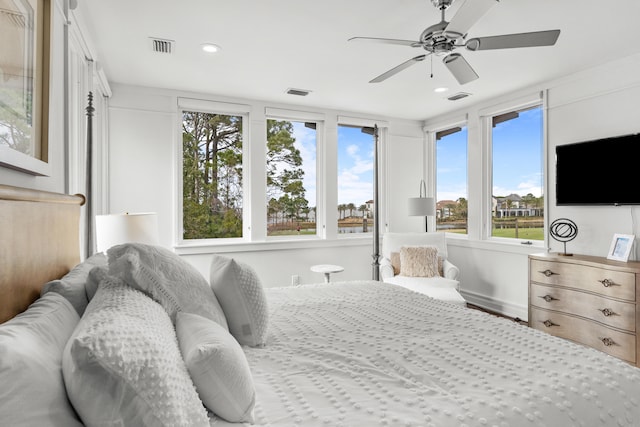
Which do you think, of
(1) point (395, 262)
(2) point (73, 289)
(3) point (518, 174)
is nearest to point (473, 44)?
(2) point (73, 289)

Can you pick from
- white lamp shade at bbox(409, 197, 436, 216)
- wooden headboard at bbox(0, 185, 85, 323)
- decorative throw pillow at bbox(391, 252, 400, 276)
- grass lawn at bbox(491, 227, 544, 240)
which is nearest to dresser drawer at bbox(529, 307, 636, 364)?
grass lawn at bbox(491, 227, 544, 240)

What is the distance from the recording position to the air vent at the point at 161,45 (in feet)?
9.38

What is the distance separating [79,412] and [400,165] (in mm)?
5141

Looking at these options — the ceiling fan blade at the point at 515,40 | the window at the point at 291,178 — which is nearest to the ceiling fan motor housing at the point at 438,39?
the ceiling fan blade at the point at 515,40

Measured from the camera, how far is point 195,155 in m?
4.27

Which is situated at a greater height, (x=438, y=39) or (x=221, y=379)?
(x=438, y=39)

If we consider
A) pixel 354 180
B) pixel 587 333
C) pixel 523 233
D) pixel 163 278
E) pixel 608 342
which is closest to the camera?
pixel 163 278

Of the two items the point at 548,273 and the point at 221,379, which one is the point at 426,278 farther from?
the point at 221,379

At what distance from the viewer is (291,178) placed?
482 cm

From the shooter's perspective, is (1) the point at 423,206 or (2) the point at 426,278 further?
(1) the point at 423,206

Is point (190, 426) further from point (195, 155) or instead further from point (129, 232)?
point (195, 155)

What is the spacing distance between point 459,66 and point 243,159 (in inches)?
110

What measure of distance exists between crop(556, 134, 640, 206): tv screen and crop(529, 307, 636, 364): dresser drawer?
1097 mm

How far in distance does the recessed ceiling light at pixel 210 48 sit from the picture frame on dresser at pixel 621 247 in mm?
3720
